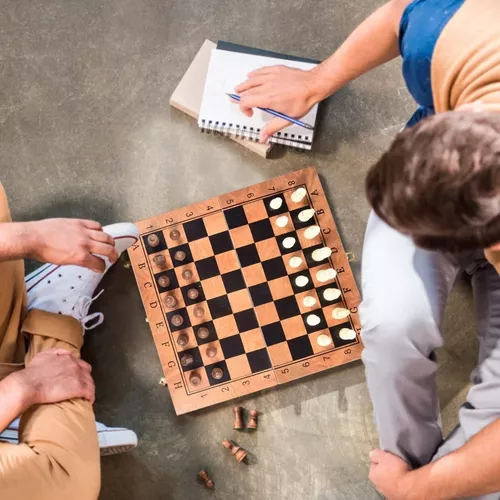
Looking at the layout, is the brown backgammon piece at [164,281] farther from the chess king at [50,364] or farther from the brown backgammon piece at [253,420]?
the brown backgammon piece at [253,420]

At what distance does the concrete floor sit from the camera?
5.04ft

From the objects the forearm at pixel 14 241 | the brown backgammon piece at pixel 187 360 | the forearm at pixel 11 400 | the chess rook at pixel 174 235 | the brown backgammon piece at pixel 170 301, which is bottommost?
the brown backgammon piece at pixel 187 360

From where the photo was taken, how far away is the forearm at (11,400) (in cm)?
120

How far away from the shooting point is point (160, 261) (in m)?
1.57

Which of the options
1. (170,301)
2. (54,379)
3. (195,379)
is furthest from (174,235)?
(54,379)

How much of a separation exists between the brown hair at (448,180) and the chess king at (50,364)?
0.80m

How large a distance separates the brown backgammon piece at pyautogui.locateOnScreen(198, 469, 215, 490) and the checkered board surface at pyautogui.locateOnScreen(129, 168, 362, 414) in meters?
0.18

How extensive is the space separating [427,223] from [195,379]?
92 cm

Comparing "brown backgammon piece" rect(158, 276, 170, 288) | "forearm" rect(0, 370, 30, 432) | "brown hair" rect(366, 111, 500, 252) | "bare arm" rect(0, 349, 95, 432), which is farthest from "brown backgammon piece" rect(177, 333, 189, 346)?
"brown hair" rect(366, 111, 500, 252)

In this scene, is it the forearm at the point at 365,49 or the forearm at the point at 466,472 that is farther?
the forearm at the point at 365,49

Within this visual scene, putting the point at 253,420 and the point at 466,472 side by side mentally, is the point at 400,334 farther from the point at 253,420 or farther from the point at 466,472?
the point at 253,420

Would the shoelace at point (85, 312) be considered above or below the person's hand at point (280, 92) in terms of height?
below

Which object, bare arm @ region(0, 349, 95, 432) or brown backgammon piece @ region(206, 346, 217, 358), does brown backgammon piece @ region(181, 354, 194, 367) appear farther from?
bare arm @ region(0, 349, 95, 432)


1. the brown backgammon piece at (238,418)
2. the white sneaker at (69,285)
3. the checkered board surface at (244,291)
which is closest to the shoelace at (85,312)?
the white sneaker at (69,285)
